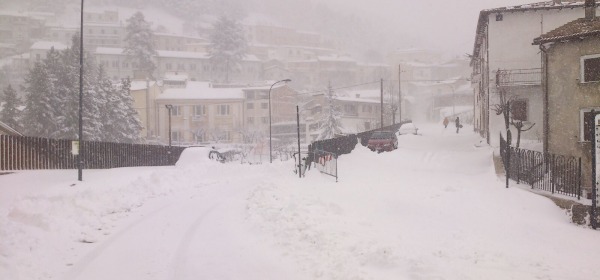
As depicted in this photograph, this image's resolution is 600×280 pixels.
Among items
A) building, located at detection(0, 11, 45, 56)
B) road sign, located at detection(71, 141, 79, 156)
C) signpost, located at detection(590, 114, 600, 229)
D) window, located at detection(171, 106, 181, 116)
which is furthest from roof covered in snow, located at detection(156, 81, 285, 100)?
signpost, located at detection(590, 114, 600, 229)

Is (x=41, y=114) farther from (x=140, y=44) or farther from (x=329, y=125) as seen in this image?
(x=140, y=44)

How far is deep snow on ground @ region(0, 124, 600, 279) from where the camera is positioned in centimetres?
870

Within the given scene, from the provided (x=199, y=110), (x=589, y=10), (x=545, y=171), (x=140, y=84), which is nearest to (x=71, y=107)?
(x=140, y=84)

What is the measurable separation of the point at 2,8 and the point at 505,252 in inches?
5706

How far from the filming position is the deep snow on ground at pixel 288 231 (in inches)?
342

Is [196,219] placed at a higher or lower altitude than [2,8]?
lower

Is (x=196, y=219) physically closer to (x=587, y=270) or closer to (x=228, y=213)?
(x=228, y=213)

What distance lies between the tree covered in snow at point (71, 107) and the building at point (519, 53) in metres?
37.4

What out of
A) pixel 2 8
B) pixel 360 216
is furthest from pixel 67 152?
pixel 2 8

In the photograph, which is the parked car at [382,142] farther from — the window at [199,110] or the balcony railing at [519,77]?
the window at [199,110]

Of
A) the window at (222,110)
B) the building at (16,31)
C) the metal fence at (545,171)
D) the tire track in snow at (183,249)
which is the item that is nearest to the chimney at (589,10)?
the metal fence at (545,171)

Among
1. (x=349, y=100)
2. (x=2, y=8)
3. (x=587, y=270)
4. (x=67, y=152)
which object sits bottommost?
(x=587, y=270)

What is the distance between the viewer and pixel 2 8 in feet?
401

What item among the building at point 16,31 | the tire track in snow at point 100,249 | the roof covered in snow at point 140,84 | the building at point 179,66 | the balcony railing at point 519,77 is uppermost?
the building at point 16,31
